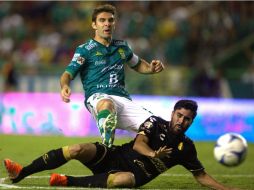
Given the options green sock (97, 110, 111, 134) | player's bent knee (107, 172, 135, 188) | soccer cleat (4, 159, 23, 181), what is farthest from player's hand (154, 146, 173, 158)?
soccer cleat (4, 159, 23, 181)

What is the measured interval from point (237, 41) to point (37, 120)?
7190mm

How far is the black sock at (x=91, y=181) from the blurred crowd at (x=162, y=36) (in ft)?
41.1

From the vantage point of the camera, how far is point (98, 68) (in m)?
8.44

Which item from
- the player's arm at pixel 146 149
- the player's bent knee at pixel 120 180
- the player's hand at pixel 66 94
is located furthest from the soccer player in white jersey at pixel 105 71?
the player's bent knee at pixel 120 180

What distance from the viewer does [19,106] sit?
1742 cm

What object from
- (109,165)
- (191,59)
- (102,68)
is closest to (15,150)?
(102,68)

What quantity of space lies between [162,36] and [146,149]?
14158 millimetres

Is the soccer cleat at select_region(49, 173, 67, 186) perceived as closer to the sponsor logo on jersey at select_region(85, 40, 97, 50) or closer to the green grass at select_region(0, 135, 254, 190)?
the green grass at select_region(0, 135, 254, 190)

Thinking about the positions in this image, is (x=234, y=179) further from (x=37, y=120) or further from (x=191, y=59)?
(x=191, y=59)

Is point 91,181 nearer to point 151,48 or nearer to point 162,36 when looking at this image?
point 151,48

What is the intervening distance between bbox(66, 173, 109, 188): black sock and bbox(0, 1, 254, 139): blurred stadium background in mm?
10143

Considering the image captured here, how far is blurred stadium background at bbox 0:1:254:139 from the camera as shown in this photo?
17572 mm

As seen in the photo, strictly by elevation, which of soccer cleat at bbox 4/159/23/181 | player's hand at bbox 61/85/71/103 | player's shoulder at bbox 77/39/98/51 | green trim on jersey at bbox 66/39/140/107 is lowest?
soccer cleat at bbox 4/159/23/181

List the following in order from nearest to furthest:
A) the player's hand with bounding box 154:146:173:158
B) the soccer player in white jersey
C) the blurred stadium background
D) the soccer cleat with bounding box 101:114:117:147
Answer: the player's hand with bounding box 154:146:173:158, the soccer cleat with bounding box 101:114:117:147, the soccer player in white jersey, the blurred stadium background
